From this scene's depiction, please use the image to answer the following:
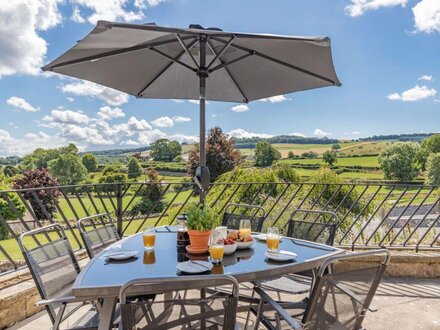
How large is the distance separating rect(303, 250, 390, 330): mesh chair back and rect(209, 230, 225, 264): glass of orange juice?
1.98 feet

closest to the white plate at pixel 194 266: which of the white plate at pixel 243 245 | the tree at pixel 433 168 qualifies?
the white plate at pixel 243 245

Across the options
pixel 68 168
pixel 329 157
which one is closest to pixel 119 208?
pixel 329 157

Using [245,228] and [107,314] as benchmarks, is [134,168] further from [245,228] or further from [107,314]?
[107,314]

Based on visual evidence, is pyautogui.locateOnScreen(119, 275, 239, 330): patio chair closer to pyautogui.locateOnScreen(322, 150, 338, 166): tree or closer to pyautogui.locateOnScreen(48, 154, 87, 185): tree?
pyautogui.locateOnScreen(322, 150, 338, 166): tree

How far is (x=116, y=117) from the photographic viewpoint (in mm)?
40750

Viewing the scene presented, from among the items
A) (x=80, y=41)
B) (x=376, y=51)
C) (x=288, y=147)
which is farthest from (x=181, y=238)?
(x=376, y=51)

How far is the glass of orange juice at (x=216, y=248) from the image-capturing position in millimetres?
1900

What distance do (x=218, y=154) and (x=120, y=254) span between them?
57.8 feet

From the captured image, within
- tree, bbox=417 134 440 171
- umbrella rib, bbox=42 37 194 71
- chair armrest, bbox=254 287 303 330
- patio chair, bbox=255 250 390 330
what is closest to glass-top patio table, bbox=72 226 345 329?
chair armrest, bbox=254 287 303 330

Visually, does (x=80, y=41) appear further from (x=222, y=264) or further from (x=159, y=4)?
(x=159, y=4)

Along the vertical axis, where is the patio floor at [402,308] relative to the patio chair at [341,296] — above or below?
below

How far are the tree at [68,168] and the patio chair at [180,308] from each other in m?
30.2

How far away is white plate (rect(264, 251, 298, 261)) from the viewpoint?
198cm

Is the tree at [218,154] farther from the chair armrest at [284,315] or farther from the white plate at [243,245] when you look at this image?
the chair armrest at [284,315]
